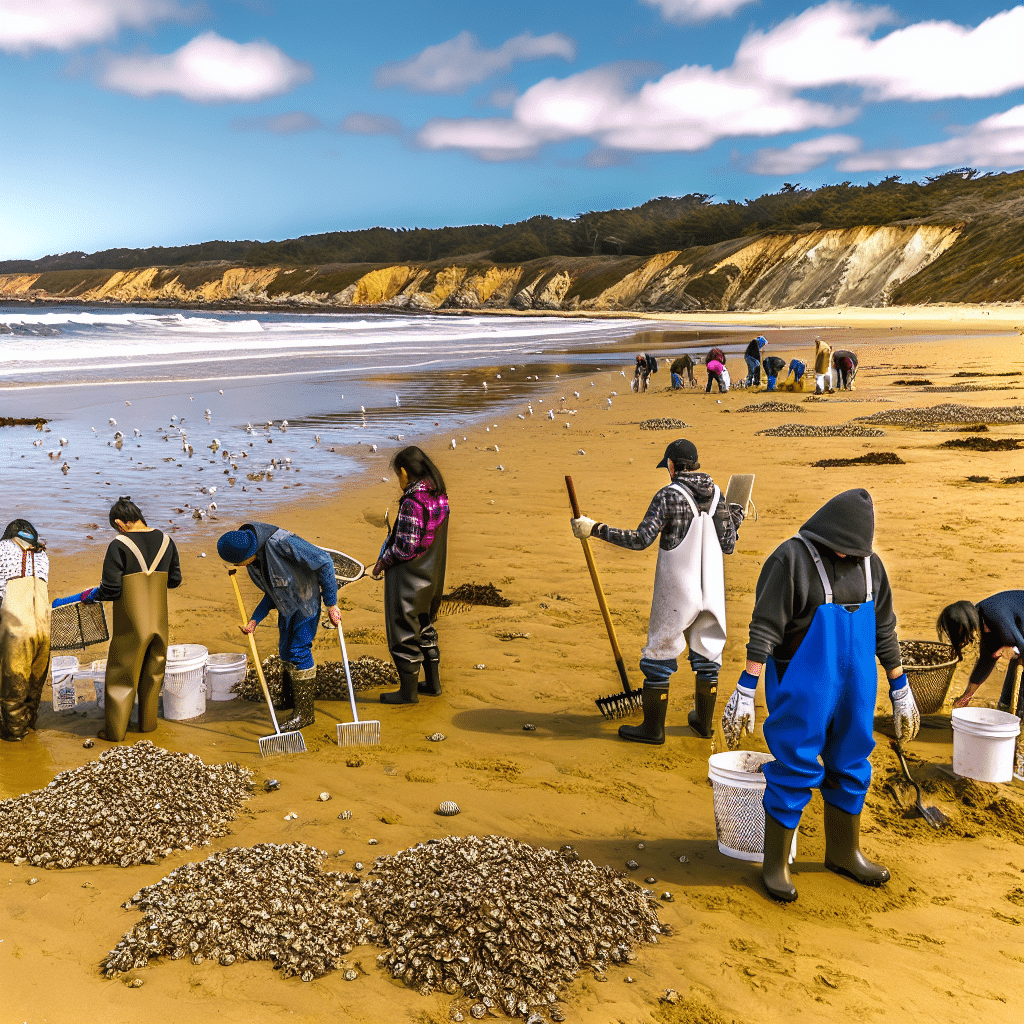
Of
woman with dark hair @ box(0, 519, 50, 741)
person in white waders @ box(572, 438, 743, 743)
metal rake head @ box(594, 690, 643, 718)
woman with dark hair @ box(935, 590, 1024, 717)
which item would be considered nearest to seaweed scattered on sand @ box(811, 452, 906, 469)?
woman with dark hair @ box(935, 590, 1024, 717)

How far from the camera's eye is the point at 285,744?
21.0 ft

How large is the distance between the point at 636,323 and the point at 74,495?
66841 mm

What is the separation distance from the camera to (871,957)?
13.6 feet

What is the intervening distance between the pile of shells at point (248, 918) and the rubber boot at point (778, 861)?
2064 mm

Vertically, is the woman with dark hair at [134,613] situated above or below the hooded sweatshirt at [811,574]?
below

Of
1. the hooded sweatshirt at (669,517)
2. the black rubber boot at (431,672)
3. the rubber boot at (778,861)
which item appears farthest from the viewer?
the black rubber boot at (431,672)

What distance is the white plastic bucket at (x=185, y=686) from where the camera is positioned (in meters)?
6.88

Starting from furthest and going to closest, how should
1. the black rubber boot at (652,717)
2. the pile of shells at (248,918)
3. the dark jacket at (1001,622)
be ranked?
1. the black rubber boot at (652,717)
2. the dark jacket at (1001,622)
3. the pile of shells at (248,918)

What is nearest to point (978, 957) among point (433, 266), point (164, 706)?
point (164, 706)

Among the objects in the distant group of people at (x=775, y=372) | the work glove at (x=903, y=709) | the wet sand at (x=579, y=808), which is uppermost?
the distant group of people at (x=775, y=372)

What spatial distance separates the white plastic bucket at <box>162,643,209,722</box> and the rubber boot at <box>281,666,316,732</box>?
2.52 feet

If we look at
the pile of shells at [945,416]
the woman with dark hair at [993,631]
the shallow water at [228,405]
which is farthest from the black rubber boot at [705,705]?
the pile of shells at [945,416]

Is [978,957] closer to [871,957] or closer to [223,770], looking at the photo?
[871,957]

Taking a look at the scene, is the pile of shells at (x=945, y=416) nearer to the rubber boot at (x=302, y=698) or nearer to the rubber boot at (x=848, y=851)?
the rubber boot at (x=302, y=698)
